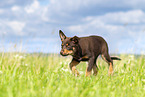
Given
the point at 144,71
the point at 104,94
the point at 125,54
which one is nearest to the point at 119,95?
the point at 104,94

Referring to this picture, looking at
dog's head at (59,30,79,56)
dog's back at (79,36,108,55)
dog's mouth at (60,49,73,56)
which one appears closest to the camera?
dog's mouth at (60,49,73,56)

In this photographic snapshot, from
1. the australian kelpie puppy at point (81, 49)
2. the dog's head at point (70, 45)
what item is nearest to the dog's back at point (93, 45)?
the australian kelpie puppy at point (81, 49)

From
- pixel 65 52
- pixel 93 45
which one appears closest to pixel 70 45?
pixel 65 52

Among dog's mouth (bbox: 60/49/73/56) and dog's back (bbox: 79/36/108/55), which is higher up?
dog's back (bbox: 79/36/108/55)

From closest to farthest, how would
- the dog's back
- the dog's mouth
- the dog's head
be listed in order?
the dog's mouth → the dog's head → the dog's back

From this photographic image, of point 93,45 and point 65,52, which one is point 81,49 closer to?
point 93,45

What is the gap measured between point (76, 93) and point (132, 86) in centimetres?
198

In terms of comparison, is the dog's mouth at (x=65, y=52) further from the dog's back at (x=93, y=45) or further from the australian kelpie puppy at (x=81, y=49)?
the dog's back at (x=93, y=45)

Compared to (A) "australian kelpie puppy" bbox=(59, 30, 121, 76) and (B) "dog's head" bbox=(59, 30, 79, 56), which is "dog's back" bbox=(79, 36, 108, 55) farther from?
(B) "dog's head" bbox=(59, 30, 79, 56)

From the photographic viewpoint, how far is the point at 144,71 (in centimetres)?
638

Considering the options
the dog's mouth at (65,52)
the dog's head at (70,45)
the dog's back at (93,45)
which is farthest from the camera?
the dog's back at (93,45)

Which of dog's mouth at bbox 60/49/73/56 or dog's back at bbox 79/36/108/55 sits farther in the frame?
dog's back at bbox 79/36/108/55

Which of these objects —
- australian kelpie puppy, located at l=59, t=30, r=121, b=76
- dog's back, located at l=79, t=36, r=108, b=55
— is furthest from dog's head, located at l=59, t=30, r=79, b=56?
dog's back, located at l=79, t=36, r=108, b=55

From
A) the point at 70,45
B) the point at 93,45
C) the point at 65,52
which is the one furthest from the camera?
the point at 93,45
